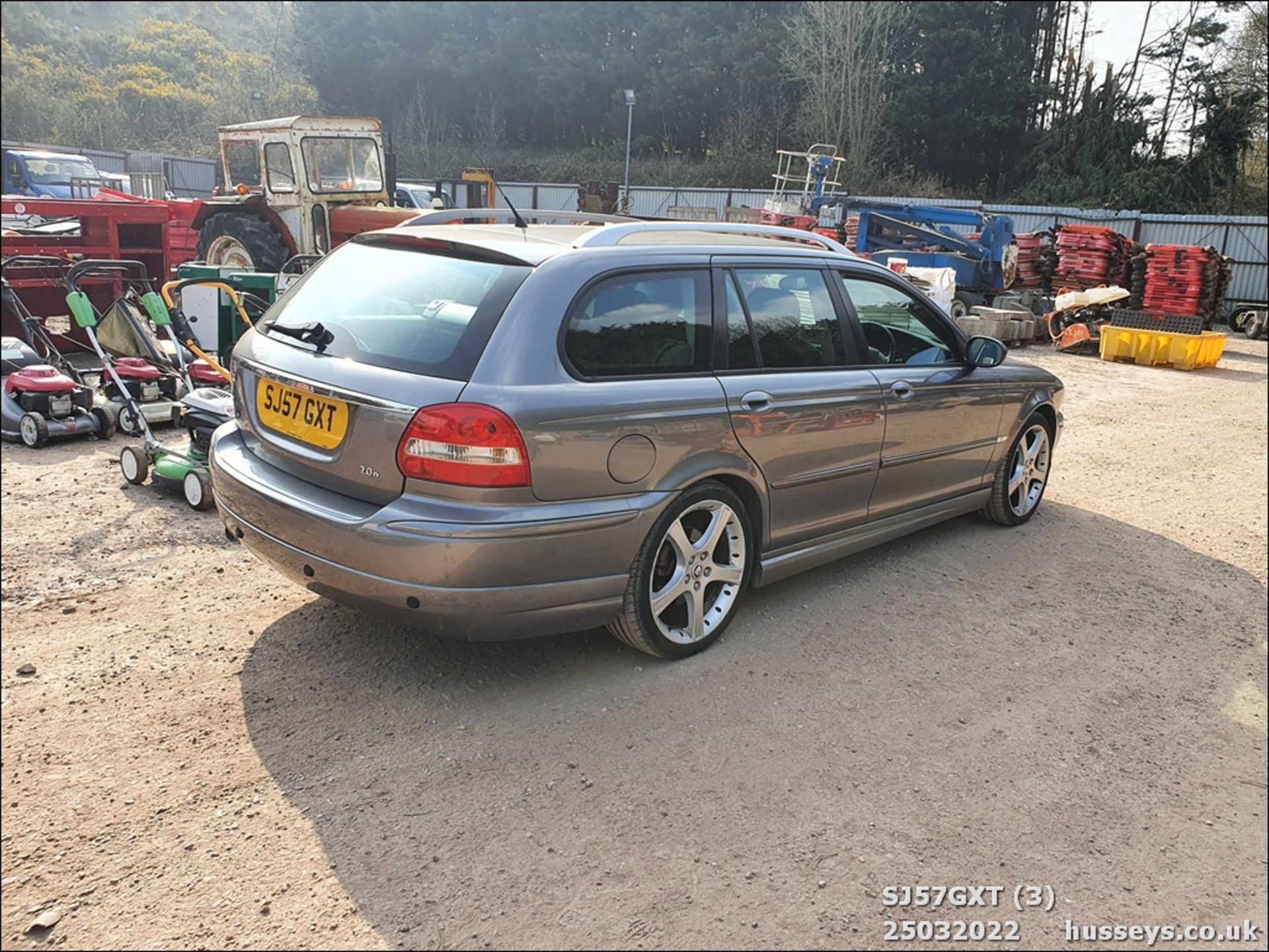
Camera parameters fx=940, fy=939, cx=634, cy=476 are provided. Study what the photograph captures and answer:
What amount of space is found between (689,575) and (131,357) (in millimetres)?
5705

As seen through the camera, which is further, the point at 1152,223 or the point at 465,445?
the point at 1152,223

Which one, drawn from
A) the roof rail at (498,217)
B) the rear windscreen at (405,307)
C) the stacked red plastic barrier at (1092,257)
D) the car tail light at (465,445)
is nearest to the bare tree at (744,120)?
the stacked red plastic barrier at (1092,257)

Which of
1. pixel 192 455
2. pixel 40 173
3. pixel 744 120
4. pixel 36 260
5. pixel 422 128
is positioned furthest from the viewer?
pixel 422 128

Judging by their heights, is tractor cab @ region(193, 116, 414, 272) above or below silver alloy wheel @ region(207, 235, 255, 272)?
above

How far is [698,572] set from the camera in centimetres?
368

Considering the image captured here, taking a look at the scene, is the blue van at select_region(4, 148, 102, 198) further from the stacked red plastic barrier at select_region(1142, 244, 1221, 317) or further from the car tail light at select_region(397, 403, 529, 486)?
the stacked red plastic barrier at select_region(1142, 244, 1221, 317)

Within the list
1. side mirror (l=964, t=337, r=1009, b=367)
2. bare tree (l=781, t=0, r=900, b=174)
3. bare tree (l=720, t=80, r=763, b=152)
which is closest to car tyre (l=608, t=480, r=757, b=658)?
side mirror (l=964, t=337, r=1009, b=367)

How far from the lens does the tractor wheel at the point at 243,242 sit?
473 inches

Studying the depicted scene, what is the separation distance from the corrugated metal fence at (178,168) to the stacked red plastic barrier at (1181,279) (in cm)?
2529

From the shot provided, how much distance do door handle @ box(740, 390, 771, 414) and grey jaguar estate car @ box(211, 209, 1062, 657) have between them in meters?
0.02

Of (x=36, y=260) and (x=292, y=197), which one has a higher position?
(x=292, y=197)

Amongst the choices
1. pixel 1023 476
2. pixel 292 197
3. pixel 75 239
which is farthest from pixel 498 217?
pixel 292 197

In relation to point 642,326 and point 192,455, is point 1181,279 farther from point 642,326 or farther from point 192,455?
point 192,455

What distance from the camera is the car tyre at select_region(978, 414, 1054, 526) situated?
18.1 ft
